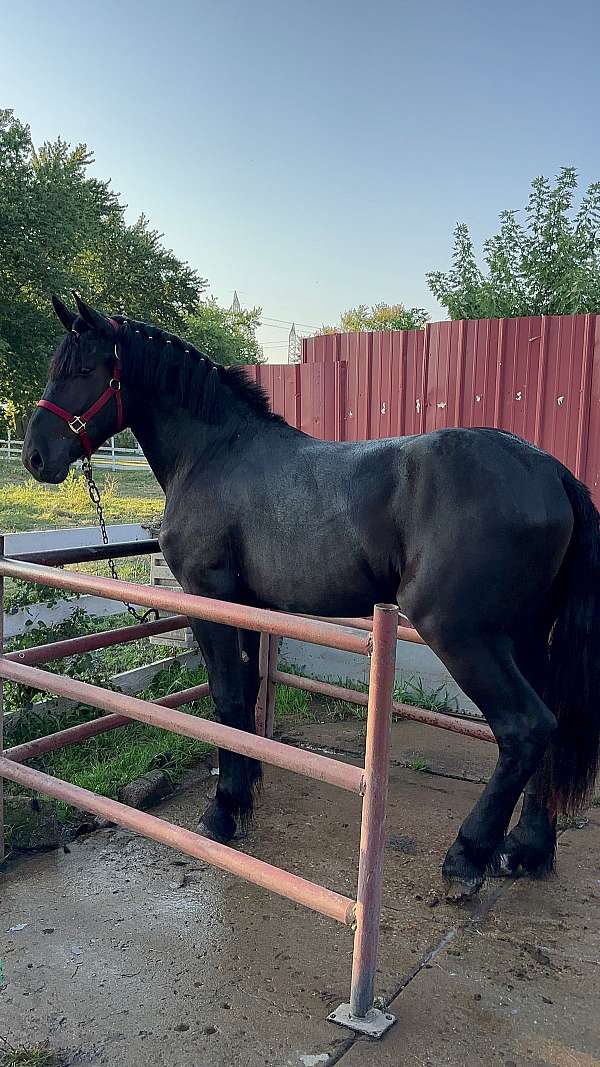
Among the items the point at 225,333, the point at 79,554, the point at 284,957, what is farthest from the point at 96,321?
the point at 225,333

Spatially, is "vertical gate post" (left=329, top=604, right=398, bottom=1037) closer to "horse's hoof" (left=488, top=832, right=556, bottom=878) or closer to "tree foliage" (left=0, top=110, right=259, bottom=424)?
"horse's hoof" (left=488, top=832, right=556, bottom=878)

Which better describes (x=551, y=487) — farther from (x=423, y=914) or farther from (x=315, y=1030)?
(x=315, y=1030)

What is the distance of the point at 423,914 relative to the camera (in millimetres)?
2420

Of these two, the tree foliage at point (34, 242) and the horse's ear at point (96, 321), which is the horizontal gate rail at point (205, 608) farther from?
the tree foliage at point (34, 242)

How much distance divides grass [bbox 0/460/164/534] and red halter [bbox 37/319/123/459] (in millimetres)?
6399

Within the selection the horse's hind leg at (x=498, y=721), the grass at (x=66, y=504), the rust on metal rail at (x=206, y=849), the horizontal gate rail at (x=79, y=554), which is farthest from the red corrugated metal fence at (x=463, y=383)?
the grass at (x=66, y=504)

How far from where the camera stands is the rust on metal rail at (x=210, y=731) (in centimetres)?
173

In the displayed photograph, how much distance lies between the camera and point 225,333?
5153cm

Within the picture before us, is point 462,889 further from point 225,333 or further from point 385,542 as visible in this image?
point 225,333

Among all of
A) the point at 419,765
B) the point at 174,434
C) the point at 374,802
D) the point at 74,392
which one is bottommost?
the point at 419,765

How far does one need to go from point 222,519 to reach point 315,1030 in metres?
1.73

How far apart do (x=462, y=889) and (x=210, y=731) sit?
119cm

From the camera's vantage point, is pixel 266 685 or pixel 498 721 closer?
pixel 498 721

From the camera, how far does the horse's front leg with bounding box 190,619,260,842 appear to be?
291 cm
